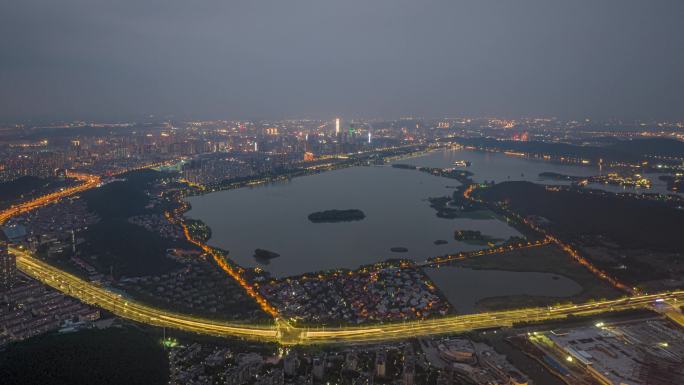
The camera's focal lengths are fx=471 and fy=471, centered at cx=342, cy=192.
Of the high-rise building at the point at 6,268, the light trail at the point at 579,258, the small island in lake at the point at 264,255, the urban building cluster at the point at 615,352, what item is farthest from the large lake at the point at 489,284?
the high-rise building at the point at 6,268

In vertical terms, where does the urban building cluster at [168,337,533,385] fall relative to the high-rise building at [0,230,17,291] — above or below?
below

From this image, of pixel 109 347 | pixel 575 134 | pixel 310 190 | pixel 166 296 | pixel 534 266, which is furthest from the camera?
pixel 575 134

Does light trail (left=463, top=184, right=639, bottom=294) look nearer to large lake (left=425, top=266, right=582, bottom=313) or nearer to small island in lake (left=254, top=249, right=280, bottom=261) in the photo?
large lake (left=425, top=266, right=582, bottom=313)

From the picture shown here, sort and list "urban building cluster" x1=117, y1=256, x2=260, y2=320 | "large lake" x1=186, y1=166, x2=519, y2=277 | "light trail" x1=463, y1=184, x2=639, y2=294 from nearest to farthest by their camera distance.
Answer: "urban building cluster" x1=117, y1=256, x2=260, y2=320
"light trail" x1=463, y1=184, x2=639, y2=294
"large lake" x1=186, y1=166, x2=519, y2=277

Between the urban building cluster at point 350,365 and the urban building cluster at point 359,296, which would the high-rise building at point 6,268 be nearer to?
the urban building cluster at point 350,365

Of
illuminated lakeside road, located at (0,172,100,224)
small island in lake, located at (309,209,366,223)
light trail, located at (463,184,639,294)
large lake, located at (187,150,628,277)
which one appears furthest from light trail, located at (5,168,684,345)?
illuminated lakeside road, located at (0,172,100,224)

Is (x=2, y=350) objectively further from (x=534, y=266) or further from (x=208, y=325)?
(x=534, y=266)

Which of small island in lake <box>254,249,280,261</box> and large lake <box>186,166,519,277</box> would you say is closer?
small island in lake <box>254,249,280,261</box>

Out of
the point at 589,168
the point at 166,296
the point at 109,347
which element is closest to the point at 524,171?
the point at 589,168
